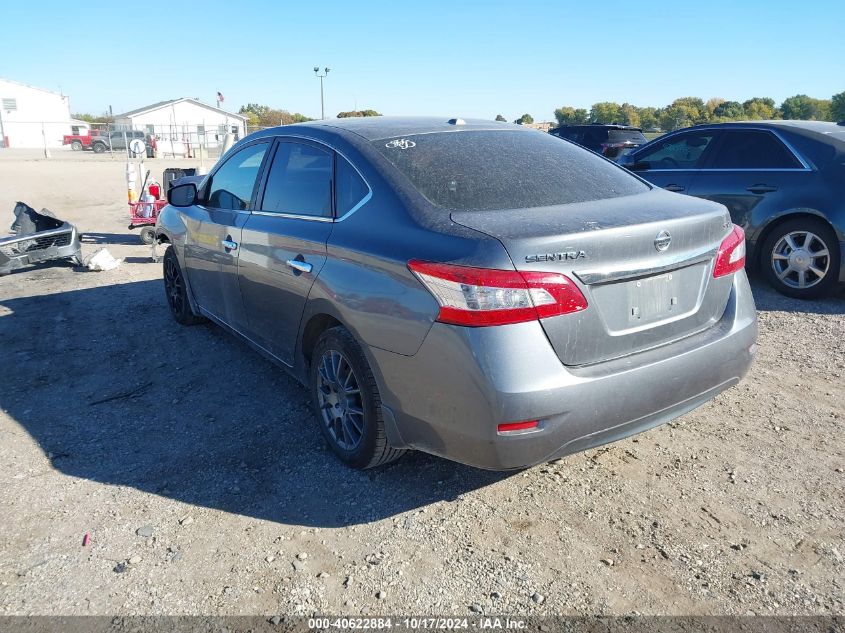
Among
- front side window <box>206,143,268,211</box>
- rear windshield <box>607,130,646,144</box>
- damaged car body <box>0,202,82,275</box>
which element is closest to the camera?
front side window <box>206,143,268,211</box>

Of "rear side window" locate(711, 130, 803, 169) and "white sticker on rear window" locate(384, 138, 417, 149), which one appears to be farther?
"rear side window" locate(711, 130, 803, 169)

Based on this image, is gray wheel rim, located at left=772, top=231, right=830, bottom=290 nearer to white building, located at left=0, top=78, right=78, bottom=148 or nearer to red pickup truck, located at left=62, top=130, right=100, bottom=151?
red pickup truck, located at left=62, top=130, right=100, bottom=151

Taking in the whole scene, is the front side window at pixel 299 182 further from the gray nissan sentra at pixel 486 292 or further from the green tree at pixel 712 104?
the green tree at pixel 712 104

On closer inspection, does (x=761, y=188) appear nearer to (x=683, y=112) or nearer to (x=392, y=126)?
(x=392, y=126)

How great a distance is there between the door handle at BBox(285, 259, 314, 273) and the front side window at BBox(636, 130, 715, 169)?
5.32 m

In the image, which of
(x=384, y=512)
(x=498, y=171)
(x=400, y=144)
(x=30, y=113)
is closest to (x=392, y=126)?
(x=400, y=144)

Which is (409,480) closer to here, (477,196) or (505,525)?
(505,525)

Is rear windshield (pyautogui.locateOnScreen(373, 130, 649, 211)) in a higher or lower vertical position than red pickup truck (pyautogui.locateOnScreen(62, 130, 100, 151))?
lower

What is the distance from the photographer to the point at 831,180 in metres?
6.07

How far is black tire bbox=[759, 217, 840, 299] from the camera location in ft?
19.9

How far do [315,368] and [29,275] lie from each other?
6358 mm

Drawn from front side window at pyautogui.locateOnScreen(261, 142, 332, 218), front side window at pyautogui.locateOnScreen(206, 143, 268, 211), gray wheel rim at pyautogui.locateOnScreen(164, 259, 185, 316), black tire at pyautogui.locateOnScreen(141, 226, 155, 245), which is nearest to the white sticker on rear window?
front side window at pyautogui.locateOnScreen(261, 142, 332, 218)

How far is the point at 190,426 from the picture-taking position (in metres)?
3.96

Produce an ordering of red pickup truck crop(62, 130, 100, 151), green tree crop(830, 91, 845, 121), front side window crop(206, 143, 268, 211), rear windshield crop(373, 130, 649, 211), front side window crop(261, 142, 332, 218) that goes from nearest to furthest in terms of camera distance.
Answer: rear windshield crop(373, 130, 649, 211)
front side window crop(261, 142, 332, 218)
front side window crop(206, 143, 268, 211)
green tree crop(830, 91, 845, 121)
red pickup truck crop(62, 130, 100, 151)
